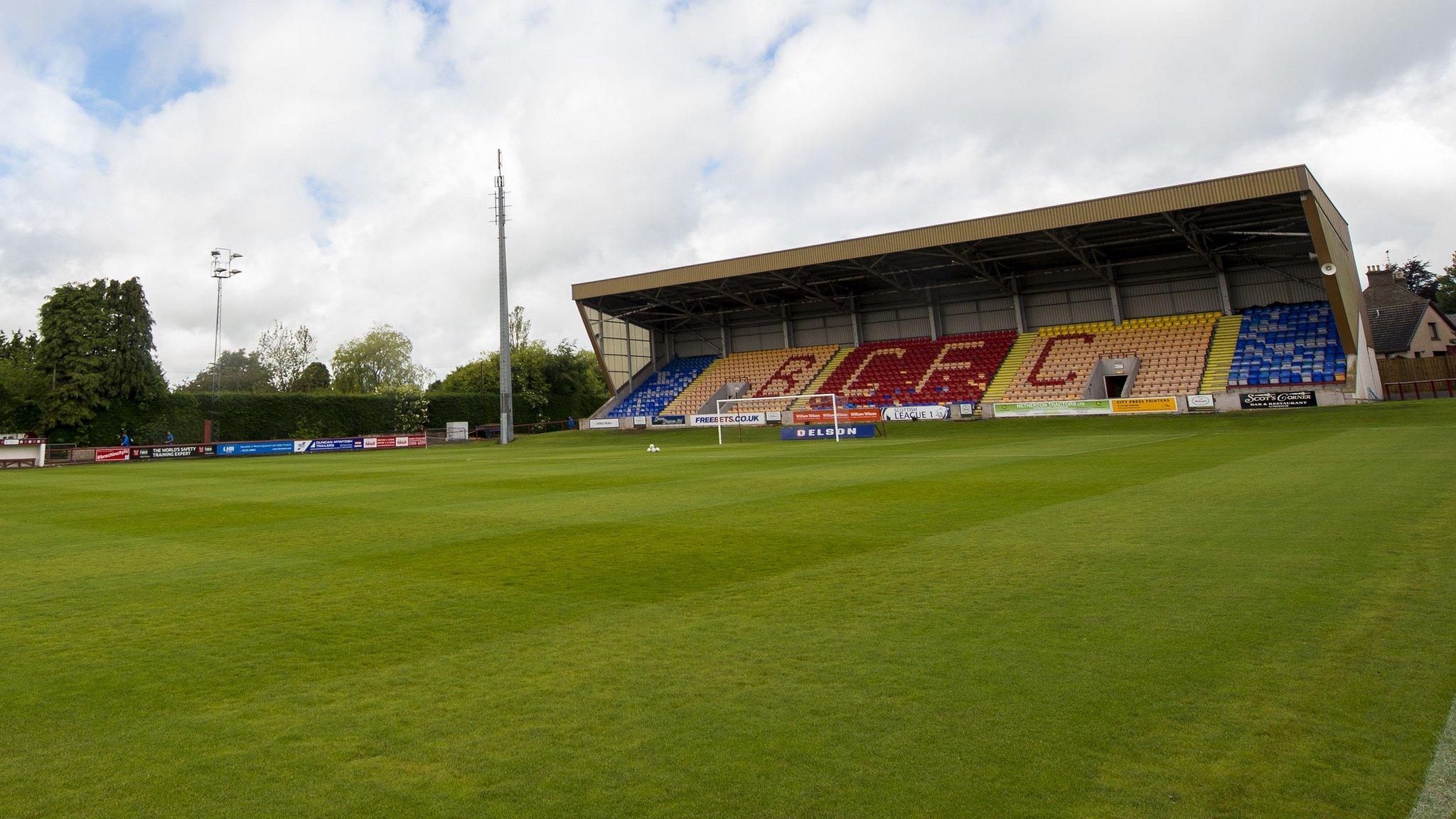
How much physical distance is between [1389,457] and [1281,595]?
12.0 m

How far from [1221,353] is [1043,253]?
9612mm

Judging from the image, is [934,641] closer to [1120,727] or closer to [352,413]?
[1120,727]

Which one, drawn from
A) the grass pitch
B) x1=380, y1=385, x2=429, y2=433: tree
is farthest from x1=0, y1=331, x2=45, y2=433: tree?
the grass pitch

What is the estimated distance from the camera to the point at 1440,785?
8.28 feet

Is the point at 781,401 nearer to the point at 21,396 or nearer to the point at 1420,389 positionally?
the point at 1420,389

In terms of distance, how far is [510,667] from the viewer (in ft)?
13.3

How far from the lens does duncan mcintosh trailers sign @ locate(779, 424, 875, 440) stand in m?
34.5

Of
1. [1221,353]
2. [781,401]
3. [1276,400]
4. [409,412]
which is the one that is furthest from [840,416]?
[409,412]

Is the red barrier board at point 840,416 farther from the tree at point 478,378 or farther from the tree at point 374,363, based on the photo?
the tree at point 374,363

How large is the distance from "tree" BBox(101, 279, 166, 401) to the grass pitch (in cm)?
4118

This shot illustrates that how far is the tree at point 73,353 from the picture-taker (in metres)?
40.7

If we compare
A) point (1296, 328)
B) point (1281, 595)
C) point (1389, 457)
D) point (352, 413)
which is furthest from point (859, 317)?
point (1281, 595)

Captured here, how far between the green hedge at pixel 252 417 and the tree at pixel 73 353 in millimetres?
973

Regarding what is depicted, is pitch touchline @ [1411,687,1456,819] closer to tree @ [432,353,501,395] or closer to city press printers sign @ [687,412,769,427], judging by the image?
city press printers sign @ [687,412,769,427]
